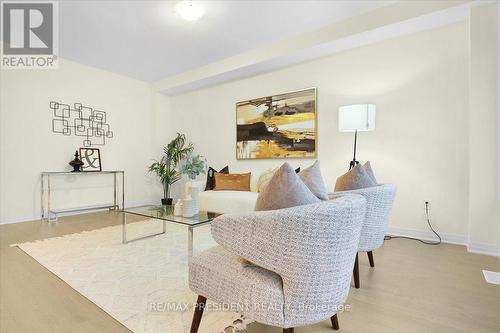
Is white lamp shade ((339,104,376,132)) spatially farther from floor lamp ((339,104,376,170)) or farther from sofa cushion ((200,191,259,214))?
sofa cushion ((200,191,259,214))

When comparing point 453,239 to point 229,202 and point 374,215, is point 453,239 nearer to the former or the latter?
point 374,215

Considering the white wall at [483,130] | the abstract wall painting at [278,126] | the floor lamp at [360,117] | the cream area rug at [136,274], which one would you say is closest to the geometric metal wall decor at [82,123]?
the cream area rug at [136,274]

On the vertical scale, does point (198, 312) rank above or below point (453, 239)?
above

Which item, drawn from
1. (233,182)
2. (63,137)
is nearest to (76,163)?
(63,137)

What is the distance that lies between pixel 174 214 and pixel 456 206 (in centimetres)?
293

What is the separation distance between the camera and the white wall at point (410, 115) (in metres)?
2.73

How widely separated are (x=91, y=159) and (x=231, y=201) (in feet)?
9.09

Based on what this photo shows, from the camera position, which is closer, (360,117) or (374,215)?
(374,215)

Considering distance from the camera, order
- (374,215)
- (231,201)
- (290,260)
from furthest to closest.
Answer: (231,201) → (374,215) → (290,260)

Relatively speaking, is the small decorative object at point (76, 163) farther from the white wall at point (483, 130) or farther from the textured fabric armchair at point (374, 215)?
the white wall at point (483, 130)

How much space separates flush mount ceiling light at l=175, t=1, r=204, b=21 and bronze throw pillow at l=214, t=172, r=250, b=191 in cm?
217

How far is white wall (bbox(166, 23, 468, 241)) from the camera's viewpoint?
8.95 feet

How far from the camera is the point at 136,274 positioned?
1929 millimetres

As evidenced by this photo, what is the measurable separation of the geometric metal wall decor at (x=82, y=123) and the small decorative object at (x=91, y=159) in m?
0.11
